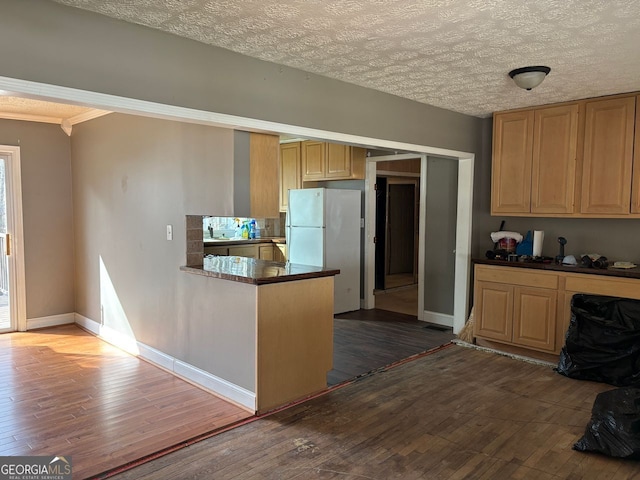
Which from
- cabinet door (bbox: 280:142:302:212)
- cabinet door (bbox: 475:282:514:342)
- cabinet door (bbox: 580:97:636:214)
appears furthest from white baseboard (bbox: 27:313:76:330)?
cabinet door (bbox: 580:97:636:214)

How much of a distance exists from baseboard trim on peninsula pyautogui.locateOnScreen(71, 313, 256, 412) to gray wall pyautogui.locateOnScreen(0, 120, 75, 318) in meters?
0.59

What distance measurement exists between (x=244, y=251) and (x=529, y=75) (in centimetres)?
402

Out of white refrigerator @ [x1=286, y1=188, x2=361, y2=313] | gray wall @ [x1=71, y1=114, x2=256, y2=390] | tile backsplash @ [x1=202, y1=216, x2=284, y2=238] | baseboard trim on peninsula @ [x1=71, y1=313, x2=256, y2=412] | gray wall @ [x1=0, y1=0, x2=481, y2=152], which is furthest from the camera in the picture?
tile backsplash @ [x1=202, y1=216, x2=284, y2=238]

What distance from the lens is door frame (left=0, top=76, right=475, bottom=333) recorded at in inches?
86.0

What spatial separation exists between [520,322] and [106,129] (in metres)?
4.30

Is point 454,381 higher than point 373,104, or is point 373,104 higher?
point 373,104

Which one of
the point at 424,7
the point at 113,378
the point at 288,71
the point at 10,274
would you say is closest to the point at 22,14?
the point at 288,71

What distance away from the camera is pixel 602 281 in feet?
12.3

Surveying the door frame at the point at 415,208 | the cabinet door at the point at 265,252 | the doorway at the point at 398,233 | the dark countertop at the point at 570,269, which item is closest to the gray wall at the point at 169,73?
the dark countertop at the point at 570,269

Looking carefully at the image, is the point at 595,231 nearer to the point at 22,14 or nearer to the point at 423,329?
the point at 423,329

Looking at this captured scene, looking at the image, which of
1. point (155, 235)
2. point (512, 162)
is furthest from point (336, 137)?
point (512, 162)

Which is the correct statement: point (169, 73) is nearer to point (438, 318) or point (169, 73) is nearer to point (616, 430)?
point (616, 430)

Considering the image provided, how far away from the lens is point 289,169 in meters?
6.42

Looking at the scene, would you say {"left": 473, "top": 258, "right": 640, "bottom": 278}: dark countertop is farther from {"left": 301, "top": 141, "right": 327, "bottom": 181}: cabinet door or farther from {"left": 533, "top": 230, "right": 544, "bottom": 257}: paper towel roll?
{"left": 301, "top": 141, "right": 327, "bottom": 181}: cabinet door
